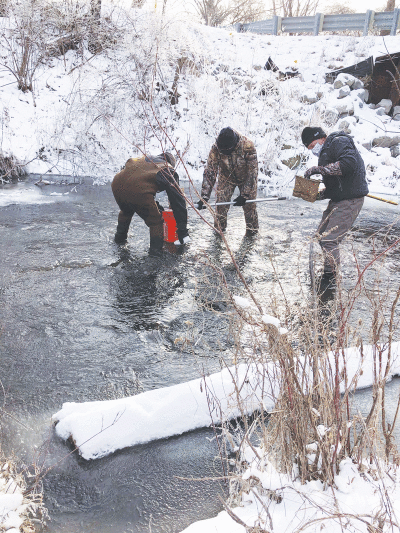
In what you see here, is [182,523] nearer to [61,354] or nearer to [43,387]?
[43,387]

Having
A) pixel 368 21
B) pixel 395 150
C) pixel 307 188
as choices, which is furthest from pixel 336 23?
pixel 307 188

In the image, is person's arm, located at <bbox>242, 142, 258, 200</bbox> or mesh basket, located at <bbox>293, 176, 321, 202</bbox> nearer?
mesh basket, located at <bbox>293, 176, 321, 202</bbox>

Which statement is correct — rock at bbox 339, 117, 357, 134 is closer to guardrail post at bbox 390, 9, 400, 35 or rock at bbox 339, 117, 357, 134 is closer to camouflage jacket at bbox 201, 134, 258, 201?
camouflage jacket at bbox 201, 134, 258, 201

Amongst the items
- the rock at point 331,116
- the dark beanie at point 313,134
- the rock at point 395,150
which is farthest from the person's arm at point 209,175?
the rock at point 331,116

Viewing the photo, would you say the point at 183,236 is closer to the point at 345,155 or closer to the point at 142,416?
the point at 345,155

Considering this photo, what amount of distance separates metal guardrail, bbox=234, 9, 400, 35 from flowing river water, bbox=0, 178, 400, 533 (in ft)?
50.5

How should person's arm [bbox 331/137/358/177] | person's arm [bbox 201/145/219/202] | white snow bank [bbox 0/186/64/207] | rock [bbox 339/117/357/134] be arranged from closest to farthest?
person's arm [bbox 331/137/358/177]
person's arm [bbox 201/145/219/202]
white snow bank [bbox 0/186/64/207]
rock [bbox 339/117/357/134]

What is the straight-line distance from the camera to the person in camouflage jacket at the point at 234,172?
5.79 m

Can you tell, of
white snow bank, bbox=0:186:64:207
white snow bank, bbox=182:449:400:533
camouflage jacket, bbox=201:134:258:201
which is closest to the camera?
white snow bank, bbox=182:449:400:533

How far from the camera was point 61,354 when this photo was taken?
3496 mm

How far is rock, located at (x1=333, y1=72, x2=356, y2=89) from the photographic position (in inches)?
576

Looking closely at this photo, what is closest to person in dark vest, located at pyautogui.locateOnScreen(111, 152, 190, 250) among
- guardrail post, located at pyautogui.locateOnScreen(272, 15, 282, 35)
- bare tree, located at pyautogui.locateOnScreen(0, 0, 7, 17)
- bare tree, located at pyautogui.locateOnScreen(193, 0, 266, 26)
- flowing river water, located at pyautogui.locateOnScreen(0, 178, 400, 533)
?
flowing river water, located at pyautogui.locateOnScreen(0, 178, 400, 533)

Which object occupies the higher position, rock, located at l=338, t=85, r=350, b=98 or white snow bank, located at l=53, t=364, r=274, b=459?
rock, located at l=338, t=85, r=350, b=98

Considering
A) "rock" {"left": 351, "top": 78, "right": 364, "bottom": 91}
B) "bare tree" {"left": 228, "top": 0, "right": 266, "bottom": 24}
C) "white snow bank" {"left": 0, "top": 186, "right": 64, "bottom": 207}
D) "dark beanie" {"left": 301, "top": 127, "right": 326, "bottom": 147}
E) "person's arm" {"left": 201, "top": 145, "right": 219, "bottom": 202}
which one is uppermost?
"bare tree" {"left": 228, "top": 0, "right": 266, "bottom": 24}
